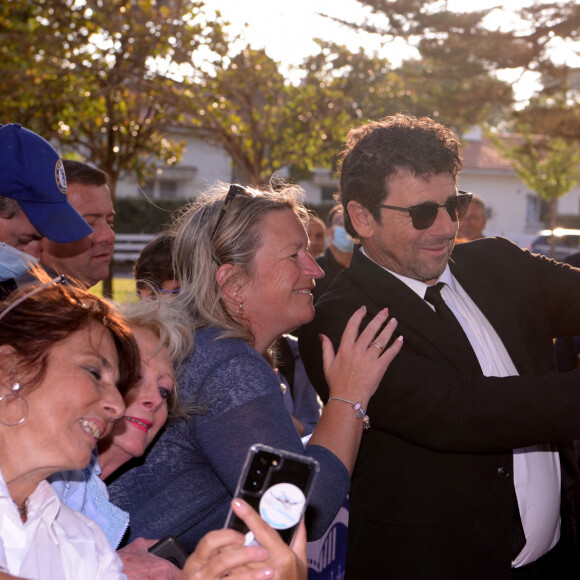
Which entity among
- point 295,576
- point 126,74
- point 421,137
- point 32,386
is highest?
point 126,74

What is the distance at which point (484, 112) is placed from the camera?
566 inches

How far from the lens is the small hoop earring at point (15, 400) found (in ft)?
5.78

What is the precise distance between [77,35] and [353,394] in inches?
470

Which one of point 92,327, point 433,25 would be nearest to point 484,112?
point 433,25

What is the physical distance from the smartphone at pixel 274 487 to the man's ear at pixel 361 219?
167 centimetres

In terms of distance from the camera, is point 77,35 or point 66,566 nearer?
point 66,566

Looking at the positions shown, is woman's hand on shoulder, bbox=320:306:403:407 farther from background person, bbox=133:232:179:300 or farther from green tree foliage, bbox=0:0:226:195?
green tree foliage, bbox=0:0:226:195

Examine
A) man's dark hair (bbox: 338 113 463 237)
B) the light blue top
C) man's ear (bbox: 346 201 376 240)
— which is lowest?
the light blue top

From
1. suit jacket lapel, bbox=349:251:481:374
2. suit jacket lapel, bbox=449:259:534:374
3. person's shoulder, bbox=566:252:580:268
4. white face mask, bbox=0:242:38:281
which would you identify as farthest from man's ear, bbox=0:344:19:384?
person's shoulder, bbox=566:252:580:268

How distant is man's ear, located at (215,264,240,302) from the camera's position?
2693 millimetres

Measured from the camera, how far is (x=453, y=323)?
2.84 metres

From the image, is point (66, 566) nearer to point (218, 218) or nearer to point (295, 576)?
point (295, 576)

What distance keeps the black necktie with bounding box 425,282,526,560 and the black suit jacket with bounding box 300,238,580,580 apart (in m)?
0.05

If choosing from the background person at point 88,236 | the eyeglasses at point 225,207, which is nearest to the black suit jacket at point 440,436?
the eyeglasses at point 225,207
